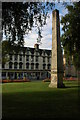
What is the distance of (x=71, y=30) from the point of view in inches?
1118

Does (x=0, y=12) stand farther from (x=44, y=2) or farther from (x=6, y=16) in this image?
(x=44, y=2)

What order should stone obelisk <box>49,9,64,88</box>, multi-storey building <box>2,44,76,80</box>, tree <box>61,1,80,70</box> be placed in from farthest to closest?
multi-storey building <box>2,44,76,80</box>, tree <box>61,1,80,70</box>, stone obelisk <box>49,9,64,88</box>

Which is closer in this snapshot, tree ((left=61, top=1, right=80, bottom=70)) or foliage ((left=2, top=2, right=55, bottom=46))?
foliage ((left=2, top=2, right=55, bottom=46))

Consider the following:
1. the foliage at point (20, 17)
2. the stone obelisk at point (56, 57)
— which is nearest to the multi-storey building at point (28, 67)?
the stone obelisk at point (56, 57)

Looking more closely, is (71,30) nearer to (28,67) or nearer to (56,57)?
(56,57)

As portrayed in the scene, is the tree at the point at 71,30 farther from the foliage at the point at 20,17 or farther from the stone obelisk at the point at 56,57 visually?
the foliage at the point at 20,17

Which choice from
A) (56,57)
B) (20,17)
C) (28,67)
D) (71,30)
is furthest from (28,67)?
(20,17)

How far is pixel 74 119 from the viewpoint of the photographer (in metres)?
6.81

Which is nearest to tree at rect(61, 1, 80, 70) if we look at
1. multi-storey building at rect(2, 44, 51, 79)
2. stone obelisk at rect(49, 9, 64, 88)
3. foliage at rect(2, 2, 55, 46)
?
stone obelisk at rect(49, 9, 64, 88)

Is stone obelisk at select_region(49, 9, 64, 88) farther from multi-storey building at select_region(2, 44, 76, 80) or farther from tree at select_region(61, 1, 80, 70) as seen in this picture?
multi-storey building at select_region(2, 44, 76, 80)

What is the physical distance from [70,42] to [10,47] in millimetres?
18858

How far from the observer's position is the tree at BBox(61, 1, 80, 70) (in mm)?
26953

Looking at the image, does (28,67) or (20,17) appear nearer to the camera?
(20,17)

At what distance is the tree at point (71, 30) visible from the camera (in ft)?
88.4
